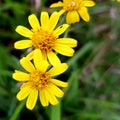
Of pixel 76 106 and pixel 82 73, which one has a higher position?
pixel 82 73

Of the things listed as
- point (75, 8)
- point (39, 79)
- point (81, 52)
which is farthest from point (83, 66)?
point (39, 79)

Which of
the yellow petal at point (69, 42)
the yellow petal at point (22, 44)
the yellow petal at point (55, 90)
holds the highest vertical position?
the yellow petal at point (22, 44)

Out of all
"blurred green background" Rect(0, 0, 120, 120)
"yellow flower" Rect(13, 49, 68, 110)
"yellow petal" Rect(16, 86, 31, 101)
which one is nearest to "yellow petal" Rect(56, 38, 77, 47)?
"yellow flower" Rect(13, 49, 68, 110)

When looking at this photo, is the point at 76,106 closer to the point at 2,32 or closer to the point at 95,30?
the point at 95,30

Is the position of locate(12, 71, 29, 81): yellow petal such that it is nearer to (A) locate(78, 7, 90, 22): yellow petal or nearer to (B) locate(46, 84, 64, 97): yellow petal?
(B) locate(46, 84, 64, 97): yellow petal

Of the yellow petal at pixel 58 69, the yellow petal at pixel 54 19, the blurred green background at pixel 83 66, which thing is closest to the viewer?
the yellow petal at pixel 58 69

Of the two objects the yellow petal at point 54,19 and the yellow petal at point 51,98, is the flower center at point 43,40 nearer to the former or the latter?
the yellow petal at point 54,19

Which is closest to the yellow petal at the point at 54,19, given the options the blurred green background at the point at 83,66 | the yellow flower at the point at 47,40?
the yellow flower at the point at 47,40

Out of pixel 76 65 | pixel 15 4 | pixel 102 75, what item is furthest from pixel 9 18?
pixel 102 75

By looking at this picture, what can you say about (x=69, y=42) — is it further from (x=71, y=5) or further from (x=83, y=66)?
(x=83, y=66)
